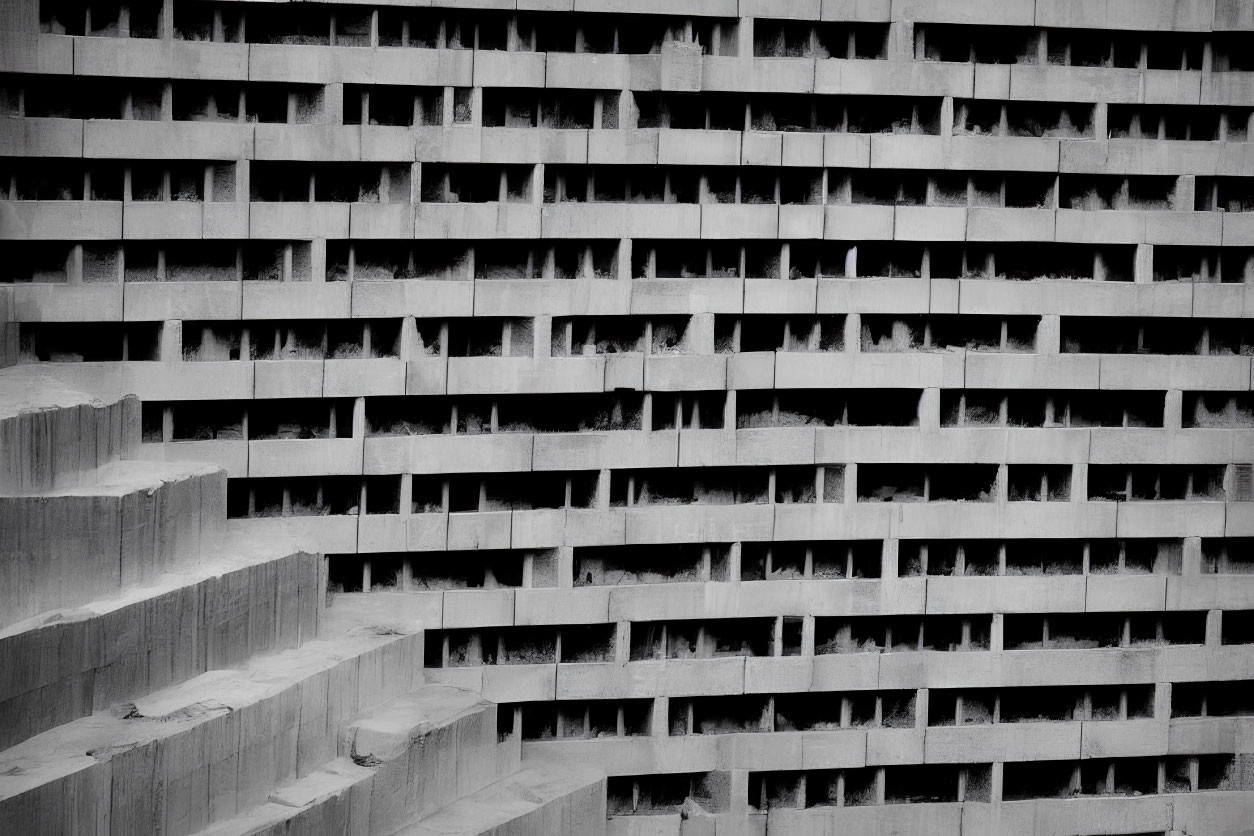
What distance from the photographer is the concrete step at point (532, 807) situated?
56.9 ft

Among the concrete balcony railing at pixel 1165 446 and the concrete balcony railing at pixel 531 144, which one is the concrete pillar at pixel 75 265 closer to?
the concrete balcony railing at pixel 531 144

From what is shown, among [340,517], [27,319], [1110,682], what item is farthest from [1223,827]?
[27,319]

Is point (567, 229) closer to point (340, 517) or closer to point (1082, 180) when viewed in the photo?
point (340, 517)

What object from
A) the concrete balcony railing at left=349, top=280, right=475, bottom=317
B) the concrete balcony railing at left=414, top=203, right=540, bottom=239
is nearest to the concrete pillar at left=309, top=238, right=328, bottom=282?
the concrete balcony railing at left=349, top=280, right=475, bottom=317

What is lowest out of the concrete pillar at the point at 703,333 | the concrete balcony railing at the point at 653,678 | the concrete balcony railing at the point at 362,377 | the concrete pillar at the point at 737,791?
the concrete pillar at the point at 737,791

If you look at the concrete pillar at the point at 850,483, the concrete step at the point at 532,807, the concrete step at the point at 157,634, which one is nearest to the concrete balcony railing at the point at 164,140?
the concrete step at the point at 157,634

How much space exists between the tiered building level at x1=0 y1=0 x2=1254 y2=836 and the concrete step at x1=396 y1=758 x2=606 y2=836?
1295 mm

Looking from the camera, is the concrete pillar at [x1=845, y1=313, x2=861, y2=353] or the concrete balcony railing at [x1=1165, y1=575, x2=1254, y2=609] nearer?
the concrete pillar at [x1=845, y1=313, x2=861, y2=353]

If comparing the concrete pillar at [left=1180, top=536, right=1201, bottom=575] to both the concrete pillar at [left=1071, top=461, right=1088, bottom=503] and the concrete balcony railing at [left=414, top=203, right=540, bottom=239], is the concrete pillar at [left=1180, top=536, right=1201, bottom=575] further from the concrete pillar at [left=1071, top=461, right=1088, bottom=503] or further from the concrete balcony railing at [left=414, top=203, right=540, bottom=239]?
the concrete balcony railing at [left=414, top=203, right=540, bottom=239]

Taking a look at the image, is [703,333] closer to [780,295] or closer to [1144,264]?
[780,295]

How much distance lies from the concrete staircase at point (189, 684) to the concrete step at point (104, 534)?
0.02m

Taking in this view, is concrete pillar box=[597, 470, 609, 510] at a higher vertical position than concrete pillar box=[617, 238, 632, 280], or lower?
lower

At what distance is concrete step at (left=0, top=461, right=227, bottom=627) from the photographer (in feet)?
52.3

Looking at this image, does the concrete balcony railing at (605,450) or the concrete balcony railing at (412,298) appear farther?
the concrete balcony railing at (605,450)
